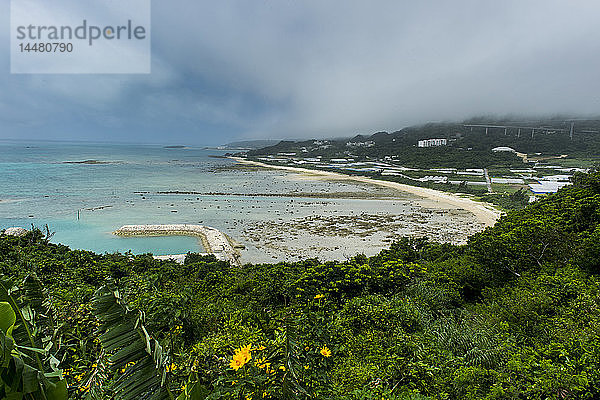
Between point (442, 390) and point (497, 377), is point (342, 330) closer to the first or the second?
point (442, 390)

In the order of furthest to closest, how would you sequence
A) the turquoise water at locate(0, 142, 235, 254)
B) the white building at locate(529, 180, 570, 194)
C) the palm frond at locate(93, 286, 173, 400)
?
the white building at locate(529, 180, 570, 194) → the turquoise water at locate(0, 142, 235, 254) → the palm frond at locate(93, 286, 173, 400)

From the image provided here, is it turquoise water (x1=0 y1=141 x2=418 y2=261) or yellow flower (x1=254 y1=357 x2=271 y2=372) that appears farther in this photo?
turquoise water (x1=0 y1=141 x2=418 y2=261)

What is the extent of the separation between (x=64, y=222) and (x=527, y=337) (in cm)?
2975

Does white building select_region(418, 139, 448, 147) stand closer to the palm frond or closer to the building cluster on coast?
the building cluster on coast

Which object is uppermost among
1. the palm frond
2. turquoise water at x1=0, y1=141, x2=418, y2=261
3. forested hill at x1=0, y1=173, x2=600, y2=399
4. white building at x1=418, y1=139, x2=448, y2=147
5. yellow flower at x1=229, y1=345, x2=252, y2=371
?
white building at x1=418, y1=139, x2=448, y2=147

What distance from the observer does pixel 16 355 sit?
3.86 ft

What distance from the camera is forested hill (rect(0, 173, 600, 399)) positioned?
1.90 metres

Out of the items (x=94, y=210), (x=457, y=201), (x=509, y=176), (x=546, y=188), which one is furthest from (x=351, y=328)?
(x=509, y=176)

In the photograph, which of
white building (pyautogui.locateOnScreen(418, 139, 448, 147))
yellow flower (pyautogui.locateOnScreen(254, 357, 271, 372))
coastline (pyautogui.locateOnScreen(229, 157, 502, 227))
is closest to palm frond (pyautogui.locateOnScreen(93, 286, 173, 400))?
yellow flower (pyautogui.locateOnScreen(254, 357, 271, 372))

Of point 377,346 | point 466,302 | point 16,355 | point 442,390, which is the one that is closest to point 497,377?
point 442,390

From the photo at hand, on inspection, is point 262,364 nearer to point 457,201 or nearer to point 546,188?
point 457,201

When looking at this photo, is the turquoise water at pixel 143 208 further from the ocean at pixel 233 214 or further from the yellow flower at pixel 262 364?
the yellow flower at pixel 262 364

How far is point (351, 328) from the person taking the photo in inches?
209

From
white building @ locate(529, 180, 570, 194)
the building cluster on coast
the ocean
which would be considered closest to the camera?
the ocean
